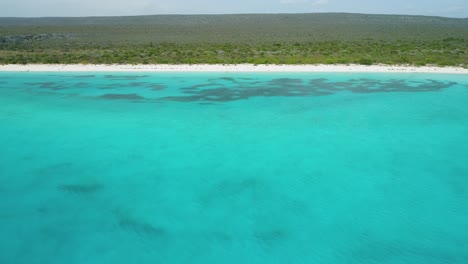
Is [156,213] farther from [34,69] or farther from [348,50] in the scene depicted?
[348,50]

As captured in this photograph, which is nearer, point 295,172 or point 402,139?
point 295,172

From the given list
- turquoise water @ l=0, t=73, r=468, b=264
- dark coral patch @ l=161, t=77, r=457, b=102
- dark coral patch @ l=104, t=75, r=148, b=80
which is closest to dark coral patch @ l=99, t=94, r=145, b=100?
turquoise water @ l=0, t=73, r=468, b=264

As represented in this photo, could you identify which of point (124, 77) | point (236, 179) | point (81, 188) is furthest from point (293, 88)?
point (81, 188)


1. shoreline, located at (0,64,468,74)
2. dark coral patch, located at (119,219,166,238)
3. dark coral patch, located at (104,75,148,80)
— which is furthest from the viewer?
shoreline, located at (0,64,468,74)

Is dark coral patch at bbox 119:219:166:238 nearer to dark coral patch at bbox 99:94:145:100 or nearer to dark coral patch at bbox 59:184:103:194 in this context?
dark coral patch at bbox 59:184:103:194

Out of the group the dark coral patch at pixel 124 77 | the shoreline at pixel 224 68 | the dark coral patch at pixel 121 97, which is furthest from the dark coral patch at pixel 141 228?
the shoreline at pixel 224 68

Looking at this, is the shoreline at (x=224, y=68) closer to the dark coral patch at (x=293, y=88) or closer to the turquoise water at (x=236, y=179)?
the dark coral patch at (x=293, y=88)

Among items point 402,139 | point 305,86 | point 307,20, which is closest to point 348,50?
point 305,86
